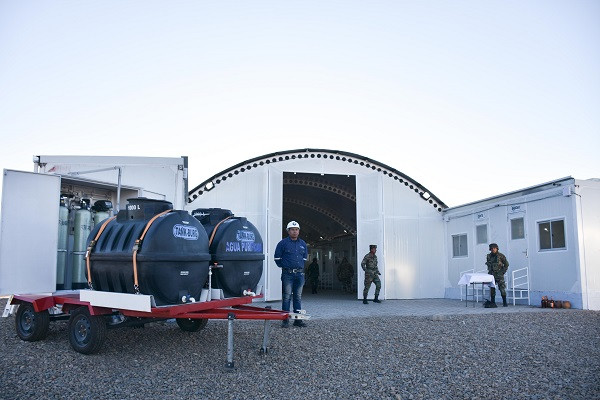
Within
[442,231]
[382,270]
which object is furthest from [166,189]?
[442,231]

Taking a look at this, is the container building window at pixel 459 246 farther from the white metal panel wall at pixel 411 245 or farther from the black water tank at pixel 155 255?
the black water tank at pixel 155 255

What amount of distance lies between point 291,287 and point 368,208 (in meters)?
8.19

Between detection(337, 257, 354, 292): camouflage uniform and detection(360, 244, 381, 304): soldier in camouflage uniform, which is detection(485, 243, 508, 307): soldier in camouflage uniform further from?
detection(337, 257, 354, 292): camouflage uniform

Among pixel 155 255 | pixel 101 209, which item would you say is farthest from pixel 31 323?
pixel 155 255

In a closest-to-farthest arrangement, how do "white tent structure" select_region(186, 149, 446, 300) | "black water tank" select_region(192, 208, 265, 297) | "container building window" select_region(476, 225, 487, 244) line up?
"black water tank" select_region(192, 208, 265, 297), "white tent structure" select_region(186, 149, 446, 300), "container building window" select_region(476, 225, 487, 244)

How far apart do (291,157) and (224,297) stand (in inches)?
392

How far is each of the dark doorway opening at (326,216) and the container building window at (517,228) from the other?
6216 millimetres

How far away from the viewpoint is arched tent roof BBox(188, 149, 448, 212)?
1536 cm

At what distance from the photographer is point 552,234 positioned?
1293 cm

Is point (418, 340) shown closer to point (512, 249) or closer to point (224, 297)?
point (224, 297)

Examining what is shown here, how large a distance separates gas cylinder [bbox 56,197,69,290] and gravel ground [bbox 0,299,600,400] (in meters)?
0.84

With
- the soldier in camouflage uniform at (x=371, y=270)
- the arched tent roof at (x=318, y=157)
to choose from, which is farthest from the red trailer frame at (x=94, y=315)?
the soldier in camouflage uniform at (x=371, y=270)

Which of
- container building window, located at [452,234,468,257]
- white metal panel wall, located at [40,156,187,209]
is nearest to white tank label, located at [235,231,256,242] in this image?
white metal panel wall, located at [40,156,187,209]

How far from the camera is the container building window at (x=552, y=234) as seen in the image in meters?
12.6
